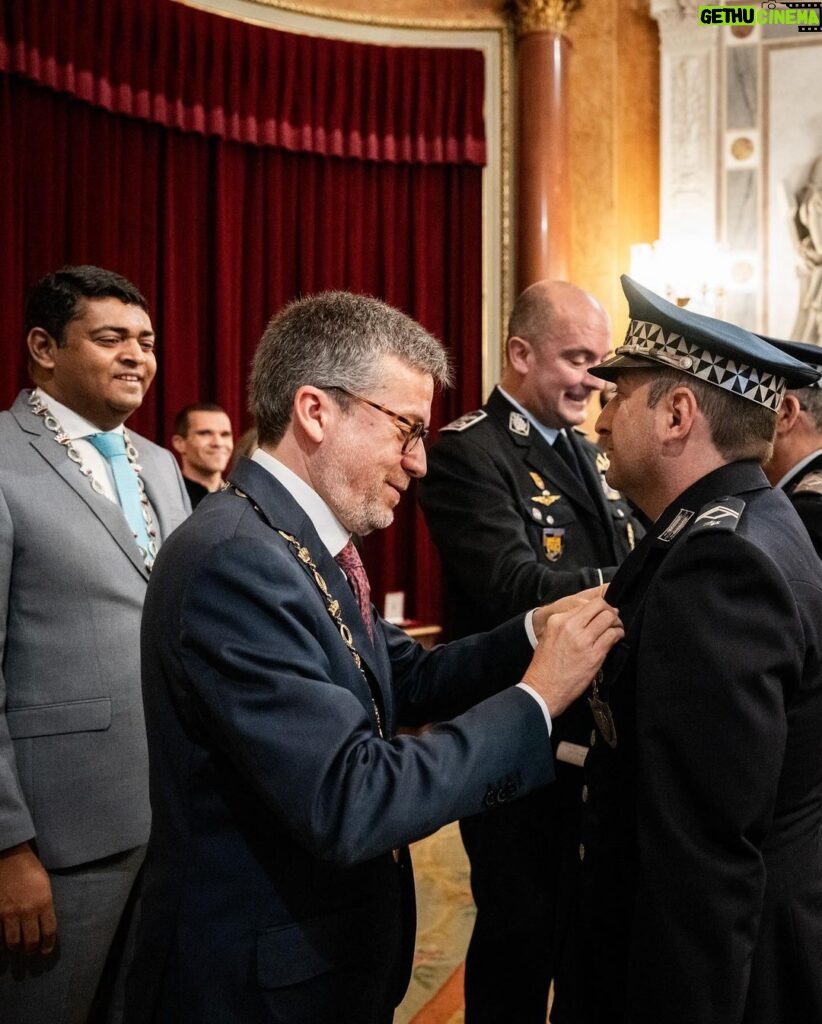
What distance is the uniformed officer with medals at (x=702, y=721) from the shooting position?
52.9 inches

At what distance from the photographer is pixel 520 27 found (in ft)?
20.5

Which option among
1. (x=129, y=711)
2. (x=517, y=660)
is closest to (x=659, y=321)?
(x=517, y=660)

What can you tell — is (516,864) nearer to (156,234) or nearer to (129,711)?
(129,711)

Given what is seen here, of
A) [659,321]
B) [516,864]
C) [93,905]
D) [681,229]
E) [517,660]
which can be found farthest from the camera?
[681,229]

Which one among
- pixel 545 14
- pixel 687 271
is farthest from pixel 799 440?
pixel 545 14

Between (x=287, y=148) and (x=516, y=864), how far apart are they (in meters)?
4.72

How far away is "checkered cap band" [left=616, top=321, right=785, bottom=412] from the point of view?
1559 mm

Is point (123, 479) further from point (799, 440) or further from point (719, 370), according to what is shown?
point (799, 440)

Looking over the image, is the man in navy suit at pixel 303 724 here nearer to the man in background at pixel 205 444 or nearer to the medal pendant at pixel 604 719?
the medal pendant at pixel 604 719

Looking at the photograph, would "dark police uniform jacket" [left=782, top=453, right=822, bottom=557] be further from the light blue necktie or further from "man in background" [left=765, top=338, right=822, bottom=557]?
the light blue necktie

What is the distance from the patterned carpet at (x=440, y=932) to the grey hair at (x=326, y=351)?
2.12m

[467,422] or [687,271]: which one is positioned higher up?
[687,271]

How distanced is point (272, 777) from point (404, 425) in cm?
57

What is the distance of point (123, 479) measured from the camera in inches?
94.0
